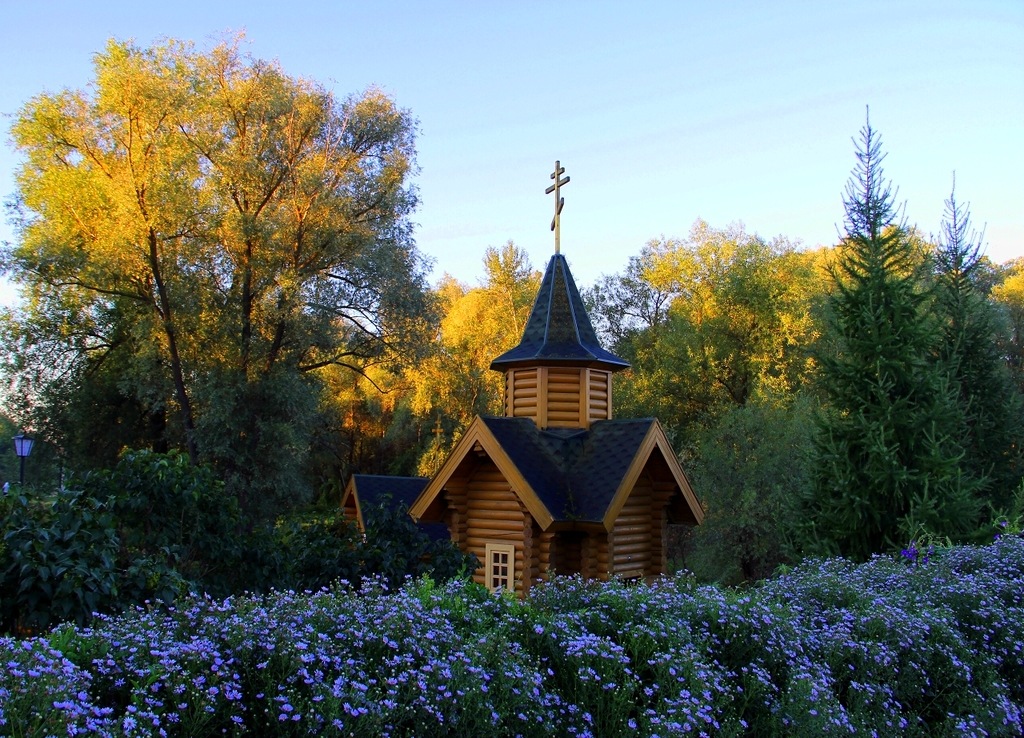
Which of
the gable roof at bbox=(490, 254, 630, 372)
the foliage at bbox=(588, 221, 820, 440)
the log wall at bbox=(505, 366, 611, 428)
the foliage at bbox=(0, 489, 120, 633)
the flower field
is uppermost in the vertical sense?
the foliage at bbox=(588, 221, 820, 440)

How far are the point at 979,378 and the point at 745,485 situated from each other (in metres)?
9.89

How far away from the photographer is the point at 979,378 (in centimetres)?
1511

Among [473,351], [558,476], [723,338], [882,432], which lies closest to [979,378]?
[882,432]

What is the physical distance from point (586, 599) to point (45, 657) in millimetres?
3135

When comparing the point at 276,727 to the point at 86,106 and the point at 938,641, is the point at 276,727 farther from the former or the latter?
the point at 86,106

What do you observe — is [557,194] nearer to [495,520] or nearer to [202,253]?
[495,520]

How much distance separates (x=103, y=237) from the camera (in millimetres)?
21859

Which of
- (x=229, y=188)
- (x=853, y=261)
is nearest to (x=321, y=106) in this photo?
(x=229, y=188)

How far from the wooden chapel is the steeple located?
0.06 feet

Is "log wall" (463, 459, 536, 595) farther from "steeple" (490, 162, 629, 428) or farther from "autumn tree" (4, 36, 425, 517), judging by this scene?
"autumn tree" (4, 36, 425, 517)

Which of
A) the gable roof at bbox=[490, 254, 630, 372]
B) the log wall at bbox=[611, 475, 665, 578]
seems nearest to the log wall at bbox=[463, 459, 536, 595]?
the log wall at bbox=[611, 475, 665, 578]

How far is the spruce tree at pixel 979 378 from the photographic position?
14.6m

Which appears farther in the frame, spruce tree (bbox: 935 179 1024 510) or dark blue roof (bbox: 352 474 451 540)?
dark blue roof (bbox: 352 474 451 540)

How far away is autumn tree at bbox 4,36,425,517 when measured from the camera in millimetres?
22031
